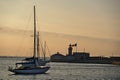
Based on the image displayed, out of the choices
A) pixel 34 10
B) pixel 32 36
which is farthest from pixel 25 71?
pixel 34 10

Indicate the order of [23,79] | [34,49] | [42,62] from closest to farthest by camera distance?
[23,79] → [34,49] → [42,62]

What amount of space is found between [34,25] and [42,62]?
3353cm

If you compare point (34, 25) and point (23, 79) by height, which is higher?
point (34, 25)

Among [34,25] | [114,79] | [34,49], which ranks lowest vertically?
[114,79]

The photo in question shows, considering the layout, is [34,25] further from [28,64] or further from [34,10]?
[28,64]

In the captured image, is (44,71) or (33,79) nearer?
(33,79)

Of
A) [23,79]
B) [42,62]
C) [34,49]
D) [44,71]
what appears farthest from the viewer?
[42,62]

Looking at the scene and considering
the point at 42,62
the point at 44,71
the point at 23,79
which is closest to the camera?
the point at 23,79

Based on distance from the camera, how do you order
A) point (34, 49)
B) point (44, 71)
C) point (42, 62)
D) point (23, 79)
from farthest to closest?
point (42, 62)
point (44, 71)
point (34, 49)
point (23, 79)

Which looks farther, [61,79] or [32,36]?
[32,36]

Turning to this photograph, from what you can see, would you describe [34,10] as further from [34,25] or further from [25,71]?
[25,71]

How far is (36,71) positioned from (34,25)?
35.7 feet

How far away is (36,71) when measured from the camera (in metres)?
91.8

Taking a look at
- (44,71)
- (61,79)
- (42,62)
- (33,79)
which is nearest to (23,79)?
(33,79)
